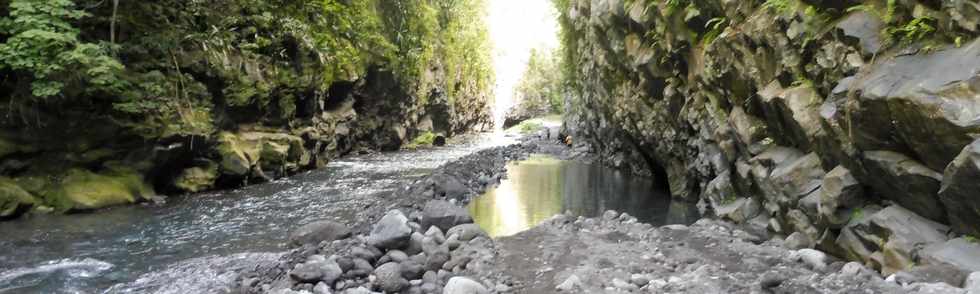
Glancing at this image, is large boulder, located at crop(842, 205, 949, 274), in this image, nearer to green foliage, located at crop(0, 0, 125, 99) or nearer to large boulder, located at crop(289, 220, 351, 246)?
large boulder, located at crop(289, 220, 351, 246)

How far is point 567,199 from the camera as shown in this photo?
612 inches

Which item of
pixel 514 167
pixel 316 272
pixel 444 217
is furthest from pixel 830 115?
pixel 514 167

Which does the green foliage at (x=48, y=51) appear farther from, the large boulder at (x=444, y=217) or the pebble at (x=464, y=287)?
the pebble at (x=464, y=287)

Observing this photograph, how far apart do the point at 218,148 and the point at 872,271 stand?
1463cm

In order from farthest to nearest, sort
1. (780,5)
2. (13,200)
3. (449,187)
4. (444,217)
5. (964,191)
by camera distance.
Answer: (449,187), (13,200), (444,217), (780,5), (964,191)

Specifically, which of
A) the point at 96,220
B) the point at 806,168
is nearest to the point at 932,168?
the point at 806,168

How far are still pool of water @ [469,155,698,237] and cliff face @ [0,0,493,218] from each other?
6.98 m

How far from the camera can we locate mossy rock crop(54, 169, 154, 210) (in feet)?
39.8

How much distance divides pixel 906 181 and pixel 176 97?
14871mm

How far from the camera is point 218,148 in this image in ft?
51.5

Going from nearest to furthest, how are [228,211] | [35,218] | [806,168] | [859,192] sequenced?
[859,192], [806,168], [35,218], [228,211]

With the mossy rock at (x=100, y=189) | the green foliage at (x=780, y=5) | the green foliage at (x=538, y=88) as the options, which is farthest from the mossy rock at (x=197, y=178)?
the green foliage at (x=538, y=88)

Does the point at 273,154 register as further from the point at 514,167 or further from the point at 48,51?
the point at 514,167

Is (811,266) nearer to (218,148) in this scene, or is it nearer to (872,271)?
(872,271)
